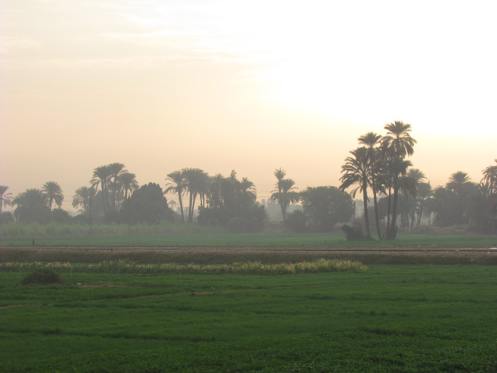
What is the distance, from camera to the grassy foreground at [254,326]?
1773 centimetres

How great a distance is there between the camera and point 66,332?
22.1 metres

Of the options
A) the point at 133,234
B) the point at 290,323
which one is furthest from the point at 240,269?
the point at 133,234

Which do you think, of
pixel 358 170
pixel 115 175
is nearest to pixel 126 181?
pixel 115 175

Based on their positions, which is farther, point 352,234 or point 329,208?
point 329,208

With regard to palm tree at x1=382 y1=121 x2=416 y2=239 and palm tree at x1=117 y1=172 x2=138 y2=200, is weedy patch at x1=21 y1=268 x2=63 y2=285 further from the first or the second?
palm tree at x1=117 y1=172 x2=138 y2=200

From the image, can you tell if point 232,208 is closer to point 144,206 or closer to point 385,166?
point 144,206

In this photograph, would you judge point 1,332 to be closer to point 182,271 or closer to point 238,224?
point 182,271

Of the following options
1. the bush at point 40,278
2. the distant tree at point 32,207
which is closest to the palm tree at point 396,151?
the bush at point 40,278

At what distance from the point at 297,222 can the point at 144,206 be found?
1369 inches

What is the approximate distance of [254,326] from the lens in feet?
74.1

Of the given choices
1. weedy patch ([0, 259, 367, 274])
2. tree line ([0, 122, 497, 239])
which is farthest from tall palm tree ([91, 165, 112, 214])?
weedy patch ([0, 259, 367, 274])

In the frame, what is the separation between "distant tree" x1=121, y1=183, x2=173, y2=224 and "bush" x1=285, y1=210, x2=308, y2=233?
100 ft

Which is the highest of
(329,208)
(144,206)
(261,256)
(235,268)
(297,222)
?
(144,206)

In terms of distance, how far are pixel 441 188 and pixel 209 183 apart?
197 ft
